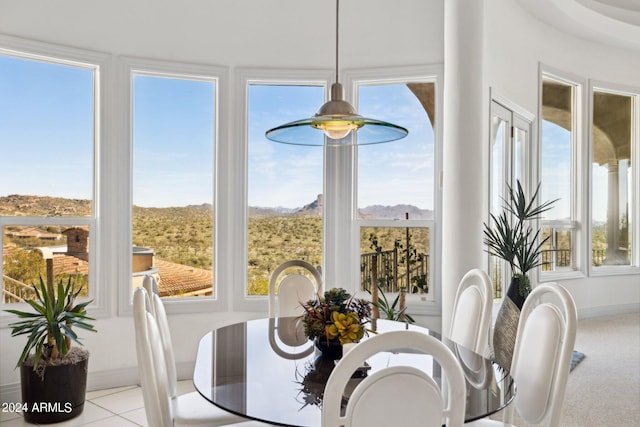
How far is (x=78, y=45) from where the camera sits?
3.64m

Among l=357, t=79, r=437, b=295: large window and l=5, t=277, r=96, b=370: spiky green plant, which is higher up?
l=357, t=79, r=437, b=295: large window

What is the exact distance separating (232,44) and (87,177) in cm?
155

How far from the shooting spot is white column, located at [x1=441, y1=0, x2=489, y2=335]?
11.6ft

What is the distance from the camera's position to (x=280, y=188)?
4.24 meters

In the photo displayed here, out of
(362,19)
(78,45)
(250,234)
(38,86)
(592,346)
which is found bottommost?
(592,346)

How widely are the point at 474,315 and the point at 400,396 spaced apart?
4.32ft

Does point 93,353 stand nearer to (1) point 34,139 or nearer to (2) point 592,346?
(1) point 34,139

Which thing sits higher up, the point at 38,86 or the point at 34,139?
the point at 38,86

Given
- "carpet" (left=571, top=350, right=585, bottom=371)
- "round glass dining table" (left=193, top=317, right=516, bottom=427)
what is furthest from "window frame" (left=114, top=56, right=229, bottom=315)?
"carpet" (left=571, top=350, right=585, bottom=371)

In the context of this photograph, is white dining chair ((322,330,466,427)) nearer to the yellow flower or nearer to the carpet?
the yellow flower

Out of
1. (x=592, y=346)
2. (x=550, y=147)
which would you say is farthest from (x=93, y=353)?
(x=550, y=147)

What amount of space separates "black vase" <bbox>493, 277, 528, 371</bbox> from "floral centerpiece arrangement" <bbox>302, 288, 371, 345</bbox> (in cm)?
184

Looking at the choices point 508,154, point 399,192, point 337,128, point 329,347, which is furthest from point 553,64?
point 329,347

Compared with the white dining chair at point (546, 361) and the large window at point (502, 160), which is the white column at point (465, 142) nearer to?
the large window at point (502, 160)
